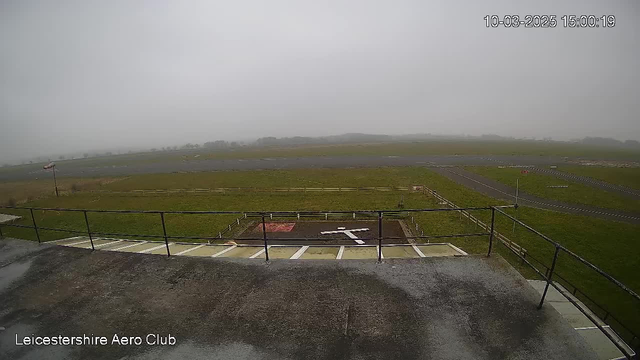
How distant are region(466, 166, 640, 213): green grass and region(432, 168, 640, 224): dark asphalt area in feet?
4.51

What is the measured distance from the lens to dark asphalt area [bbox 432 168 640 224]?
70.4 feet

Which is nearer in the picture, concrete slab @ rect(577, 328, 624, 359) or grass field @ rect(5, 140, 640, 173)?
concrete slab @ rect(577, 328, 624, 359)

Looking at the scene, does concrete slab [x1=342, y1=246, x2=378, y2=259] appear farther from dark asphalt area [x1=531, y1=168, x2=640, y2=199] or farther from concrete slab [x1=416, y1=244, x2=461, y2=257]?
dark asphalt area [x1=531, y1=168, x2=640, y2=199]

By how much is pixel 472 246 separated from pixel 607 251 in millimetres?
8093

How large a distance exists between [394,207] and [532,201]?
14.8 m

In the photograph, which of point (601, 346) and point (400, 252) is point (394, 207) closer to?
point (400, 252)

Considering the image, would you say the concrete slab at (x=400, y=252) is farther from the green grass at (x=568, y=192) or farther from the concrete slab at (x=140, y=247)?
the green grass at (x=568, y=192)

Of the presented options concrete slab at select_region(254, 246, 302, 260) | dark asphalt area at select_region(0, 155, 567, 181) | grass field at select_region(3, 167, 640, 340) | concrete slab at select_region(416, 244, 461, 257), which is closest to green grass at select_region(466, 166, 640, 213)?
grass field at select_region(3, 167, 640, 340)

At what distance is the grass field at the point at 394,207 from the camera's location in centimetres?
1305

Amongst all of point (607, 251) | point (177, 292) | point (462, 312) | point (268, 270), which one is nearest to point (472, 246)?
point (607, 251)

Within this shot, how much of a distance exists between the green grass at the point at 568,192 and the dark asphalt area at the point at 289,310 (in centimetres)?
3093

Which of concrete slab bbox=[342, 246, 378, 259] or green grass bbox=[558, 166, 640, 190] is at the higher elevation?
concrete slab bbox=[342, 246, 378, 259]

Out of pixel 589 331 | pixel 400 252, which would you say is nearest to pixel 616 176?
pixel 400 252

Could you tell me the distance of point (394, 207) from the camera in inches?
928
